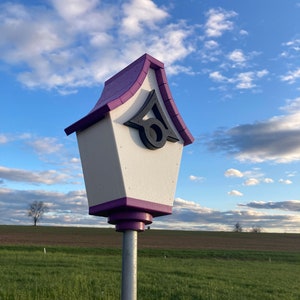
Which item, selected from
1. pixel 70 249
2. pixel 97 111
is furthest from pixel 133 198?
pixel 70 249

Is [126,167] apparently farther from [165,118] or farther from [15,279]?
[15,279]

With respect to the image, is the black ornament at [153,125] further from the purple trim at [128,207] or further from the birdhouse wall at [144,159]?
the purple trim at [128,207]

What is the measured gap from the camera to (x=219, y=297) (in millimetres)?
7832

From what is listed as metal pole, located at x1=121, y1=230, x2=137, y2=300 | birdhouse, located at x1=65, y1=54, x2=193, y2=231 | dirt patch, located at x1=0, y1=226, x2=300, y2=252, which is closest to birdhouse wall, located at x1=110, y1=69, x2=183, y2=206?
birdhouse, located at x1=65, y1=54, x2=193, y2=231

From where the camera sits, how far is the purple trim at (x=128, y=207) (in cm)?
292

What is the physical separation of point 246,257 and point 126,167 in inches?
1119

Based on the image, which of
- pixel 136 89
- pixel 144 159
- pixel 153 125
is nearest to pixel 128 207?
pixel 144 159

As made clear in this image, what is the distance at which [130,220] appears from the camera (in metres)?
3.03

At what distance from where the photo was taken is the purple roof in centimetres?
316

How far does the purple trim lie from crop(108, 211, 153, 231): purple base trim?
0.10 ft

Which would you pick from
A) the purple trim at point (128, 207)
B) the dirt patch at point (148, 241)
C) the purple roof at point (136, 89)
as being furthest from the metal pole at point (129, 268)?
the dirt patch at point (148, 241)

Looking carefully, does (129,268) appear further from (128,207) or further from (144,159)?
(144,159)

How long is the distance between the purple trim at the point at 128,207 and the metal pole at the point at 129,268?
0.68ft

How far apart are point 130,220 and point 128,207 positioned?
0.49ft
